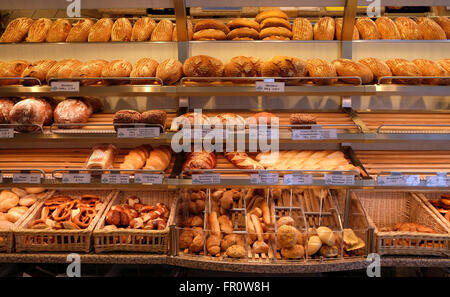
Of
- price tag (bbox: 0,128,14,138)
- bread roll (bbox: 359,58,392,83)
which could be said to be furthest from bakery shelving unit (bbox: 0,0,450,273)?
bread roll (bbox: 359,58,392,83)

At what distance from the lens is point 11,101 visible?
8.66 feet

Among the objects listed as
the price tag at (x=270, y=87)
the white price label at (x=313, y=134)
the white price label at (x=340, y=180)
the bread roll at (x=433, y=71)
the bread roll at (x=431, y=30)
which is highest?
the bread roll at (x=431, y=30)

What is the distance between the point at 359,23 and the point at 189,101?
4.63 ft

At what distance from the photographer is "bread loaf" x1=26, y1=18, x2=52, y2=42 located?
2.75 m

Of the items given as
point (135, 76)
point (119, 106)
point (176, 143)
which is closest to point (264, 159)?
point (176, 143)

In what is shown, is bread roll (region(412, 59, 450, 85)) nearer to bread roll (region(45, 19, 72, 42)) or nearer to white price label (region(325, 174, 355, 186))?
white price label (region(325, 174, 355, 186))

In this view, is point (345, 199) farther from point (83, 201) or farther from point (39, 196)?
point (39, 196)

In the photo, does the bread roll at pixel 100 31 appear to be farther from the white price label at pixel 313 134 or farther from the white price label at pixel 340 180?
the white price label at pixel 340 180

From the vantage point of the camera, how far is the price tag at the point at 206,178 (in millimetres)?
2406

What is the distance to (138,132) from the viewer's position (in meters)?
2.36

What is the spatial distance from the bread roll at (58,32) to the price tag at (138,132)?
38.6 inches

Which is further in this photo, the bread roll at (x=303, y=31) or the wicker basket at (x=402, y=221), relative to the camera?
the bread roll at (x=303, y=31)

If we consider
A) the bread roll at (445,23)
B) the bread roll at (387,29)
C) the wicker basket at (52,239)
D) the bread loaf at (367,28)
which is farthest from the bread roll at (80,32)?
the bread roll at (445,23)

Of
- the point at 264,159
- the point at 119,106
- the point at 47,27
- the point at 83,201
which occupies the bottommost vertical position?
the point at 83,201
